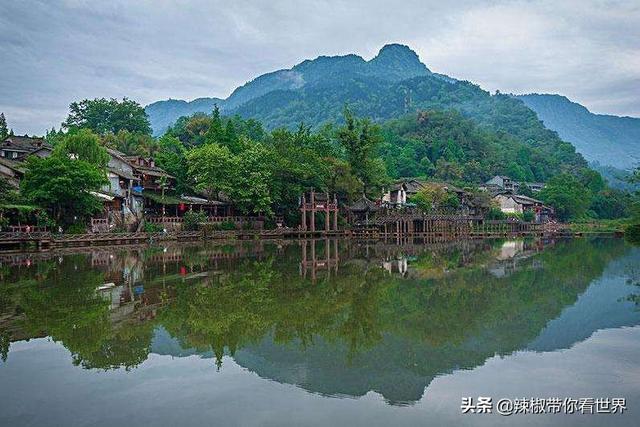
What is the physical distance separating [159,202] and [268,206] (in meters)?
10.7

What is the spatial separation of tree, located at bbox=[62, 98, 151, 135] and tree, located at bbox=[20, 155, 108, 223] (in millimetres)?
42702

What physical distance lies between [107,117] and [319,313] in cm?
7850

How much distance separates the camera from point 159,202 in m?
52.6

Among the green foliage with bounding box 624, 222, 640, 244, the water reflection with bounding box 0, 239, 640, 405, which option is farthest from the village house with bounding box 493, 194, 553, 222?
the water reflection with bounding box 0, 239, 640, 405

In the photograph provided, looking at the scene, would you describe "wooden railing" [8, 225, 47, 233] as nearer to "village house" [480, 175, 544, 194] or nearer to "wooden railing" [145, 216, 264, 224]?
"wooden railing" [145, 216, 264, 224]

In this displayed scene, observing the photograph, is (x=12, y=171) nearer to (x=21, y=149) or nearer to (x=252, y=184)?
(x=21, y=149)

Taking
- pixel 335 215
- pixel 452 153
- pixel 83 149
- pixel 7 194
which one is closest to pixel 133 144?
pixel 83 149

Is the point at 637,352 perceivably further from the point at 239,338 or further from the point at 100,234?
the point at 100,234

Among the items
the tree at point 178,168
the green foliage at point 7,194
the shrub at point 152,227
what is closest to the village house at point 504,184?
the tree at point 178,168

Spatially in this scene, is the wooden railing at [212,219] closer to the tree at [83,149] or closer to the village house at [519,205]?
the tree at [83,149]

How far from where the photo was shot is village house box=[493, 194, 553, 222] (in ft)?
274

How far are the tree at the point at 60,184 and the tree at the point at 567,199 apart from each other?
71872 mm

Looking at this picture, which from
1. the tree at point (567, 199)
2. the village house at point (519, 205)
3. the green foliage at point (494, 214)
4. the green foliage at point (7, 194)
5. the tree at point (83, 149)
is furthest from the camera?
the tree at point (567, 199)

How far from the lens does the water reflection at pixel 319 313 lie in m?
11.6
